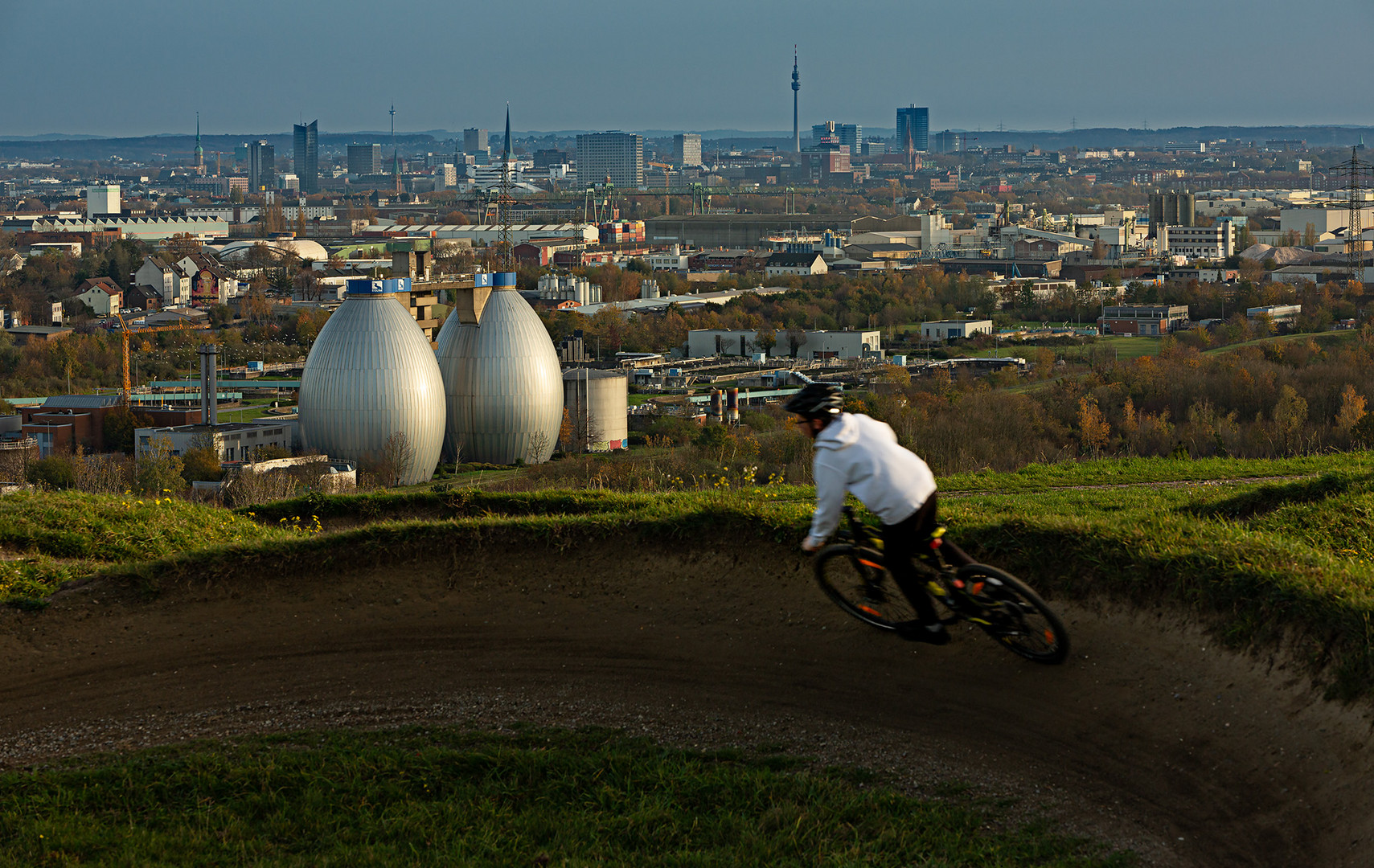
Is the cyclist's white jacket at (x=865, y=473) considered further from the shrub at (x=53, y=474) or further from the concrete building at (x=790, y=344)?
the concrete building at (x=790, y=344)

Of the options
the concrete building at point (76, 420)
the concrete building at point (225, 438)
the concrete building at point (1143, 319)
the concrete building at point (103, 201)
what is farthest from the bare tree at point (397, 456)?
the concrete building at point (103, 201)

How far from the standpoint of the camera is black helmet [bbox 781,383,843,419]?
19.3 feet

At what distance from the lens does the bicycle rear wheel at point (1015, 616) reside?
597 cm

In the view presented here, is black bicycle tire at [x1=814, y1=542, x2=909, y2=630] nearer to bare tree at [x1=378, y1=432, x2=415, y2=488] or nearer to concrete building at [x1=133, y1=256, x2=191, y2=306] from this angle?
bare tree at [x1=378, y1=432, x2=415, y2=488]

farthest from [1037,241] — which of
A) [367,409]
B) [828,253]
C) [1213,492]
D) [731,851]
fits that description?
[731,851]

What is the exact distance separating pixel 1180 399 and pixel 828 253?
5894 centimetres

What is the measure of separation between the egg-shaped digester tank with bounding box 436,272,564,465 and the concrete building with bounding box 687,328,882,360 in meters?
21.5

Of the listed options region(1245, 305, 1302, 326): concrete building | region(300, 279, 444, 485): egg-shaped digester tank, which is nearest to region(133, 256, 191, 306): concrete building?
region(300, 279, 444, 485): egg-shaped digester tank

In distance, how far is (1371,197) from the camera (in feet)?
383

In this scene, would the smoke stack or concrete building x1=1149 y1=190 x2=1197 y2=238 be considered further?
concrete building x1=1149 y1=190 x2=1197 y2=238

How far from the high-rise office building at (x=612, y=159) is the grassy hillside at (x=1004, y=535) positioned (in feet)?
598

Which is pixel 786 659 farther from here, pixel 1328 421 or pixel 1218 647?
pixel 1328 421

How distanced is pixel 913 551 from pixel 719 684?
1414 millimetres

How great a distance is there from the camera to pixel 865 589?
652cm
